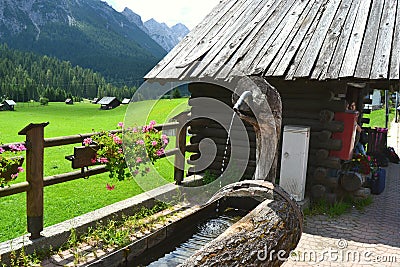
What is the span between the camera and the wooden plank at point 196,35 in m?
8.21

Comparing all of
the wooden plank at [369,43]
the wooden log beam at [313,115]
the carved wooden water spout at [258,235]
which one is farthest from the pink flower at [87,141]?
the wooden plank at [369,43]

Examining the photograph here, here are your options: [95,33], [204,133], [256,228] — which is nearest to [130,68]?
[95,33]

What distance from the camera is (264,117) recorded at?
276 cm

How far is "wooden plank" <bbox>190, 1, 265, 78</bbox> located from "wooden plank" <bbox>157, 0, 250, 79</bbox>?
0.50 feet

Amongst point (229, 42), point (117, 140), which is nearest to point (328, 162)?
point (229, 42)

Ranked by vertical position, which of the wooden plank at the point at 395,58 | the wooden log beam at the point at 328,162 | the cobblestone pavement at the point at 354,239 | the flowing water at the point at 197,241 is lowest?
the flowing water at the point at 197,241

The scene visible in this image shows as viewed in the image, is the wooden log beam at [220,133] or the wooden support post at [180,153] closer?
the wooden support post at [180,153]

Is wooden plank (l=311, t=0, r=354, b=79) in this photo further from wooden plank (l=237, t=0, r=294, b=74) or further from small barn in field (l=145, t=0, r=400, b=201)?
wooden plank (l=237, t=0, r=294, b=74)

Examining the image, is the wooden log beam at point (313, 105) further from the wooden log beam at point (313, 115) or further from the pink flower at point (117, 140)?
the pink flower at point (117, 140)

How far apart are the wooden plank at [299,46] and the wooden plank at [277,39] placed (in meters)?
0.26

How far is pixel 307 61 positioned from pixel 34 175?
4.72 meters

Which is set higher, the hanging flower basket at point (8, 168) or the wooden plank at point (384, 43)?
the wooden plank at point (384, 43)

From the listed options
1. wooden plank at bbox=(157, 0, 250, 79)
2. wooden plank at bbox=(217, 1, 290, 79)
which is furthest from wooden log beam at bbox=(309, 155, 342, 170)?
wooden plank at bbox=(157, 0, 250, 79)

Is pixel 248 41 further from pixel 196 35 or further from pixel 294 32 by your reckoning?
pixel 196 35
